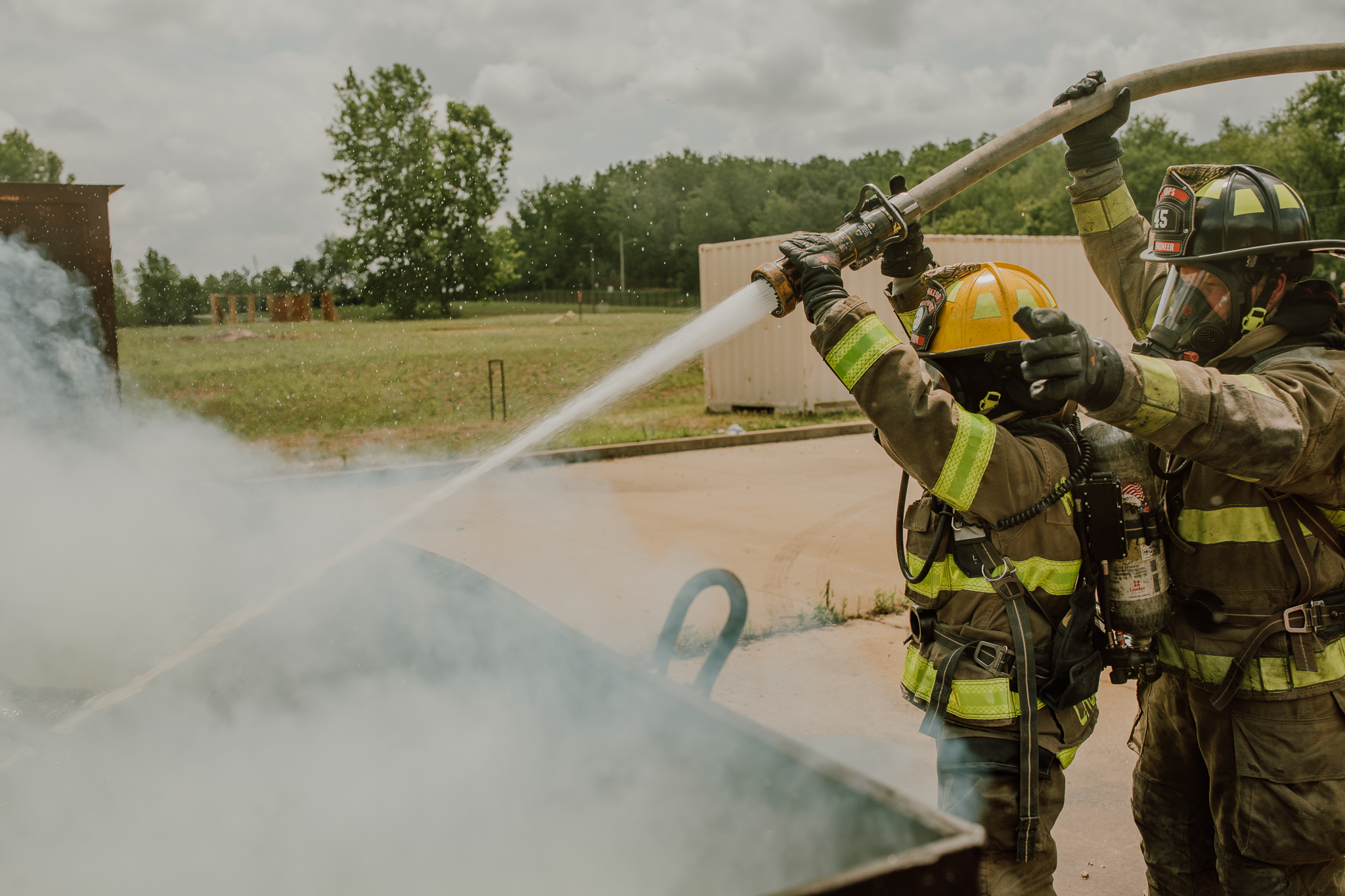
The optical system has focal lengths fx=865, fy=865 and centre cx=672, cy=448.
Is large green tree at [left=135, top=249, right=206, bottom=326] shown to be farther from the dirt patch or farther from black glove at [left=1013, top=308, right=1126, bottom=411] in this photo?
black glove at [left=1013, top=308, right=1126, bottom=411]

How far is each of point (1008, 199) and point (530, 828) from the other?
72.2m

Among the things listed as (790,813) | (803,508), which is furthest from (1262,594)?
(803,508)

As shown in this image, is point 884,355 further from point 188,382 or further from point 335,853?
point 188,382

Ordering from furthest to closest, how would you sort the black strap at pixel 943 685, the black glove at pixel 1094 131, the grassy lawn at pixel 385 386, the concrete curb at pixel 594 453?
the grassy lawn at pixel 385 386, the concrete curb at pixel 594 453, the black glove at pixel 1094 131, the black strap at pixel 943 685

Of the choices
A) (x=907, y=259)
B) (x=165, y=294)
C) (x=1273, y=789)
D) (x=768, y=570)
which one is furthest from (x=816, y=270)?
(x=165, y=294)

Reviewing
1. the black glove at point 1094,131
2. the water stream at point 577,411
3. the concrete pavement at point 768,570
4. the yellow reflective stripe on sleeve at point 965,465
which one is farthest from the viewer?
the concrete pavement at point 768,570

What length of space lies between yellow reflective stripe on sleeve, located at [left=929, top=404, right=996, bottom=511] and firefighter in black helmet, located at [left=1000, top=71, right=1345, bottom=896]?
9.5 inches

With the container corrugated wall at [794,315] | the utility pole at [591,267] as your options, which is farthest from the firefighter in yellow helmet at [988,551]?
the utility pole at [591,267]

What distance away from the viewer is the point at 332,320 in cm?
2147

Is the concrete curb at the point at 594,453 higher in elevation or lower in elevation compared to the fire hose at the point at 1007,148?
lower

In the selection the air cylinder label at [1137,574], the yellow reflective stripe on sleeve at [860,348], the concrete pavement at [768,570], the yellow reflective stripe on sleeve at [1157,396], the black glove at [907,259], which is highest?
the black glove at [907,259]

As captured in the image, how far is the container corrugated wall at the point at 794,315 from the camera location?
13.5 metres

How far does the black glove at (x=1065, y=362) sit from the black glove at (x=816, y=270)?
44cm

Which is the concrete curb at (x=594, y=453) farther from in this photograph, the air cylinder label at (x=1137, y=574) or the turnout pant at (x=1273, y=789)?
the turnout pant at (x=1273, y=789)
